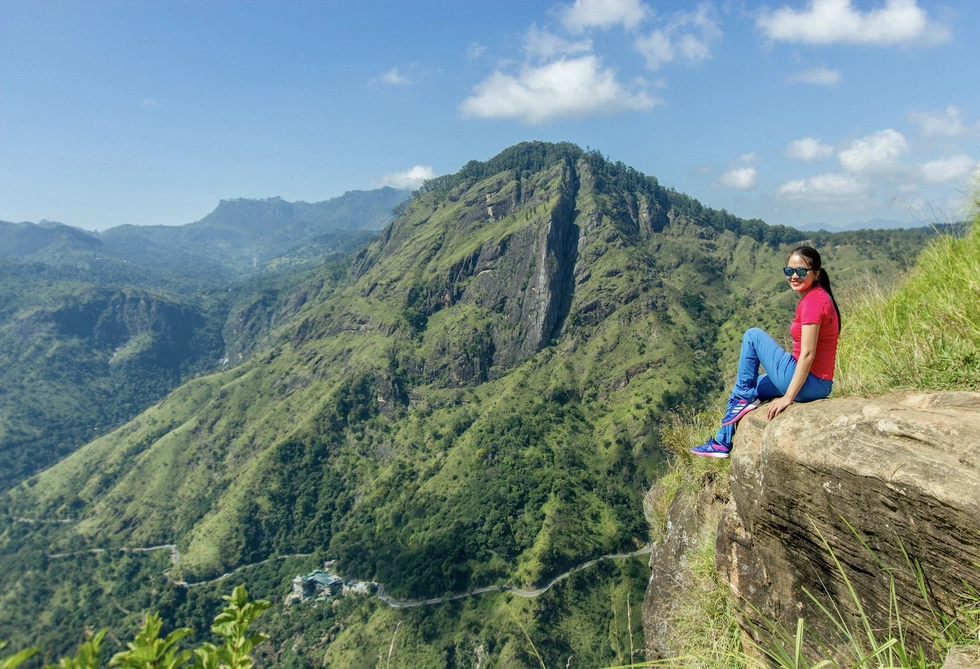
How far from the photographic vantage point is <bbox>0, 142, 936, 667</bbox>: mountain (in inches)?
3260

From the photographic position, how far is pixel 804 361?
5.18 m

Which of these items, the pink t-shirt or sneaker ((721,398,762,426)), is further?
sneaker ((721,398,762,426))

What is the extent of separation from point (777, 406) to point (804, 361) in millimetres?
547

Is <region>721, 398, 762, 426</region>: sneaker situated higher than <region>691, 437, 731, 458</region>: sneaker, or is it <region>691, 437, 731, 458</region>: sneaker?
<region>721, 398, 762, 426</region>: sneaker

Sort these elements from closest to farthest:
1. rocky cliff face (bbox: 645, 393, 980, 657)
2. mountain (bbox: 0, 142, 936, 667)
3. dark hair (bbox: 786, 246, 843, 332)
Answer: rocky cliff face (bbox: 645, 393, 980, 657), dark hair (bbox: 786, 246, 843, 332), mountain (bbox: 0, 142, 936, 667)

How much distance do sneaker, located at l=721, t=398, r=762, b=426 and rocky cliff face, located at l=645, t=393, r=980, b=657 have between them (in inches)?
12.5

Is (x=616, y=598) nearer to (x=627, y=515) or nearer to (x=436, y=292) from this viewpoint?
(x=627, y=515)

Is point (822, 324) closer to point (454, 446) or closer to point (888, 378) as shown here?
point (888, 378)

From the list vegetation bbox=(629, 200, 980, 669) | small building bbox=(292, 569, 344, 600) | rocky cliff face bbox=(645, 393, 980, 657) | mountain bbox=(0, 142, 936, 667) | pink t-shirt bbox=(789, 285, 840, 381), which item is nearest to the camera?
rocky cliff face bbox=(645, 393, 980, 657)

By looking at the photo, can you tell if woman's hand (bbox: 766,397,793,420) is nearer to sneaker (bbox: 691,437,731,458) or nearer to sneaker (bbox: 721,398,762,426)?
sneaker (bbox: 721,398,762,426)

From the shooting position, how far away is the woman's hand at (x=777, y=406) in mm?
5246

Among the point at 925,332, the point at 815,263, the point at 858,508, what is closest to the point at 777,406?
the point at 858,508

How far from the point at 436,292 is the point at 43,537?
124039 mm

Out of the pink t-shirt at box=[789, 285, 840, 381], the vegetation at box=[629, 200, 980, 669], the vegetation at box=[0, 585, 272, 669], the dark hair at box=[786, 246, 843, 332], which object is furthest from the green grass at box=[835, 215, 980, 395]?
the vegetation at box=[0, 585, 272, 669]
